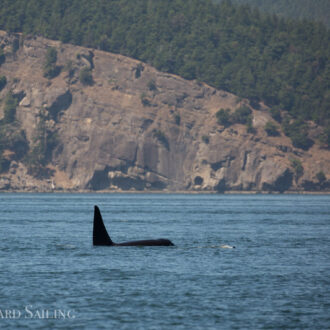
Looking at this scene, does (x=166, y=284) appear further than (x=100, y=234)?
No

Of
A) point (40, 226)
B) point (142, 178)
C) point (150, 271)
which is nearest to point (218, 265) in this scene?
point (150, 271)

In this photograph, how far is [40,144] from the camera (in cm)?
19825

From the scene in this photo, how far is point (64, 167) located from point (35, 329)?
6968 inches

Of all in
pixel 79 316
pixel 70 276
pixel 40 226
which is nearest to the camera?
pixel 79 316

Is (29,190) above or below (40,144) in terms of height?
below

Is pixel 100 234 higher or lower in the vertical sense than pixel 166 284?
higher

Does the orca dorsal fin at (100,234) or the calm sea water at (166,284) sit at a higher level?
the orca dorsal fin at (100,234)

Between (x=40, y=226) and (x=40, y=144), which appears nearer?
(x=40, y=226)

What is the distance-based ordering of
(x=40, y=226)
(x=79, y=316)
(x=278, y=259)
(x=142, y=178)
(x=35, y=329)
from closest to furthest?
1. (x=35, y=329)
2. (x=79, y=316)
3. (x=278, y=259)
4. (x=40, y=226)
5. (x=142, y=178)

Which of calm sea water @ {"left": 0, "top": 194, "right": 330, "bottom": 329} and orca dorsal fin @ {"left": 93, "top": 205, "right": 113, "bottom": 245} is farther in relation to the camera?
orca dorsal fin @ {"left": 93, "top": 205, "right": 113, "bottom": 245}

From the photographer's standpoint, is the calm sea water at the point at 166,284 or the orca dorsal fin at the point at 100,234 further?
the orca dorsal fin at the point at 100,234

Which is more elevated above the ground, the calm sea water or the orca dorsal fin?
the orca dorsal fin

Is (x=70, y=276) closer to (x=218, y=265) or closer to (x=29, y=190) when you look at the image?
(x=218, y=265)

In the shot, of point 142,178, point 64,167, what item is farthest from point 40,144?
point 142,178
